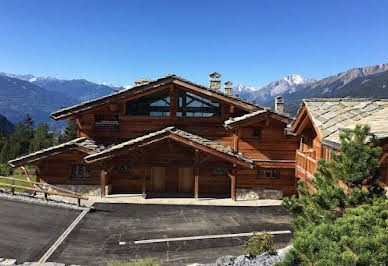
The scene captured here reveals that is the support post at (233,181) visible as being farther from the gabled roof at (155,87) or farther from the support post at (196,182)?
the gabled roof at (155,87)

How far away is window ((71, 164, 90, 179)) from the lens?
19.9m

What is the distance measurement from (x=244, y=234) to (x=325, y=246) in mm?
8887

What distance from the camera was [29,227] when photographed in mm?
13555

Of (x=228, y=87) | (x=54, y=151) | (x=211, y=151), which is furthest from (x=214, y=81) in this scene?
(x=54, y=151)

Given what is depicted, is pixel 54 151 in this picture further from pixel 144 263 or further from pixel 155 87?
pixel 144 263

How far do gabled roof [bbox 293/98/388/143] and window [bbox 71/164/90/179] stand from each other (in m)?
14.6

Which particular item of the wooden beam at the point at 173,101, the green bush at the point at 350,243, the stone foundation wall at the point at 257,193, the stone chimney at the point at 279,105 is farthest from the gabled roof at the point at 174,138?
the green bush at the point at 350,243

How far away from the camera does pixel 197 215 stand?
54.2ft

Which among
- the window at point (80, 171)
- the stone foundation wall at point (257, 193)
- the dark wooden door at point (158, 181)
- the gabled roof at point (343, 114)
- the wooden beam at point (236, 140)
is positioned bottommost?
the stone foundation wall at point (257, 193)

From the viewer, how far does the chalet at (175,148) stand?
19.1 meters

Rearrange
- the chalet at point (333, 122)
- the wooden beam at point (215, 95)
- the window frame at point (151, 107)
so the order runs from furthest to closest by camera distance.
A: the window frame at point (151, 107)
the wooden beam at point (215, 95)
the chalet at point (333, 122)

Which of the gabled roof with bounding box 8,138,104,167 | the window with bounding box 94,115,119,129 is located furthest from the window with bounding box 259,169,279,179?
the gabled roof with bounding box 8,138,104,167

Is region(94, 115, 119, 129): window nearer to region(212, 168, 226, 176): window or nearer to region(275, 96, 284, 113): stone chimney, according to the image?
region(212, 168, 226, 176): window

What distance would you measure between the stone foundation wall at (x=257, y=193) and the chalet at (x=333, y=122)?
300cm
